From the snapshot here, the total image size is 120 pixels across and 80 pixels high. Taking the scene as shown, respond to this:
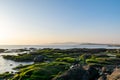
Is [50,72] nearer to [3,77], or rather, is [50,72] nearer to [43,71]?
[43,71]

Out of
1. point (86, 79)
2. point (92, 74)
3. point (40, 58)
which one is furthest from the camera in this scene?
point (40, 58)

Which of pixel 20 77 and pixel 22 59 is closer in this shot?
pixel 20 77

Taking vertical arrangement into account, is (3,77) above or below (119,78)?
below

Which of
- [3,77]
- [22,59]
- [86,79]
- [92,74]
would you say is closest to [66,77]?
[86,79]

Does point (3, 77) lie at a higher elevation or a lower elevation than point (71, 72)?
lower

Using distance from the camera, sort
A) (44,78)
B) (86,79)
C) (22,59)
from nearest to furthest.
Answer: (86,79), (44,78), (22,59)

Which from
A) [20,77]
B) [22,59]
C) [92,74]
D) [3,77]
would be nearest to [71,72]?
[92,74]

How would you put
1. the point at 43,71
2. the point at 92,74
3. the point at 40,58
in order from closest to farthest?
the point at 92,74 → the point at 43,71 → the point at 40,58

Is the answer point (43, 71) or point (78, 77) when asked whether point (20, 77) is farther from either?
point (78, 77)

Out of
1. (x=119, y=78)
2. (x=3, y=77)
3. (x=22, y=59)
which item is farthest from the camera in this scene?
(x=22, y=59)
